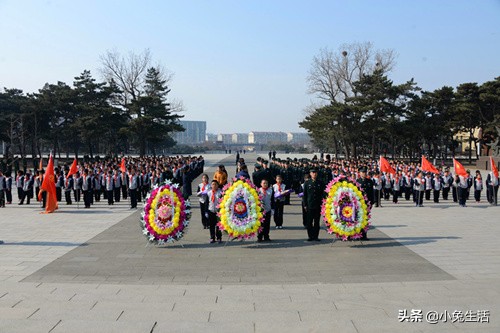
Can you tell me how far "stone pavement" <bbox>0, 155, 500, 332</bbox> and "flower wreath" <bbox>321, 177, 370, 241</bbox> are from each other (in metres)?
0.37

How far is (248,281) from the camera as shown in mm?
7660

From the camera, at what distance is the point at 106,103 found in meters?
48.2

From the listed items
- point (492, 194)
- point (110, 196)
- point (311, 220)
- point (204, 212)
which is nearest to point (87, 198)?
point (110, 196)

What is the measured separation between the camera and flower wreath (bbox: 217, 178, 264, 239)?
403 inches

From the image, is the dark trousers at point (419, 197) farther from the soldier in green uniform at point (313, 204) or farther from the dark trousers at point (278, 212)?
the soldier in green uniform at point (313, 204)

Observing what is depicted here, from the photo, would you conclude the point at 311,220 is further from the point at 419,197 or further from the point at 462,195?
the point at 462,195

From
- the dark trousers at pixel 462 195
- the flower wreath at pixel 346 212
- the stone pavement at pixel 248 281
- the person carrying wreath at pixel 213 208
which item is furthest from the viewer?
the dark trousers at pixel 462 195

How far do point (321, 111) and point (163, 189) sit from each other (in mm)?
34953

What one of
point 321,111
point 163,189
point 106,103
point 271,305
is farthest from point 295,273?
point 106,103

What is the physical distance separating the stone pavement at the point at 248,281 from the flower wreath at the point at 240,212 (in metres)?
0.43

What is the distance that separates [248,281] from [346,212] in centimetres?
369

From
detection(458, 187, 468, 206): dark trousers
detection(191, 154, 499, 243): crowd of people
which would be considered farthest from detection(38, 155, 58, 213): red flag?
detection(458, 187, 468, 206): dark trousers

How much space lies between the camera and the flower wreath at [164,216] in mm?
10260

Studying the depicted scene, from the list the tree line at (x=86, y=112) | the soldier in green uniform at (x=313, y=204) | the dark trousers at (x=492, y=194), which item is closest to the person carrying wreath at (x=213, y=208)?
the soldier in green uniform at (x=313, y=204)
